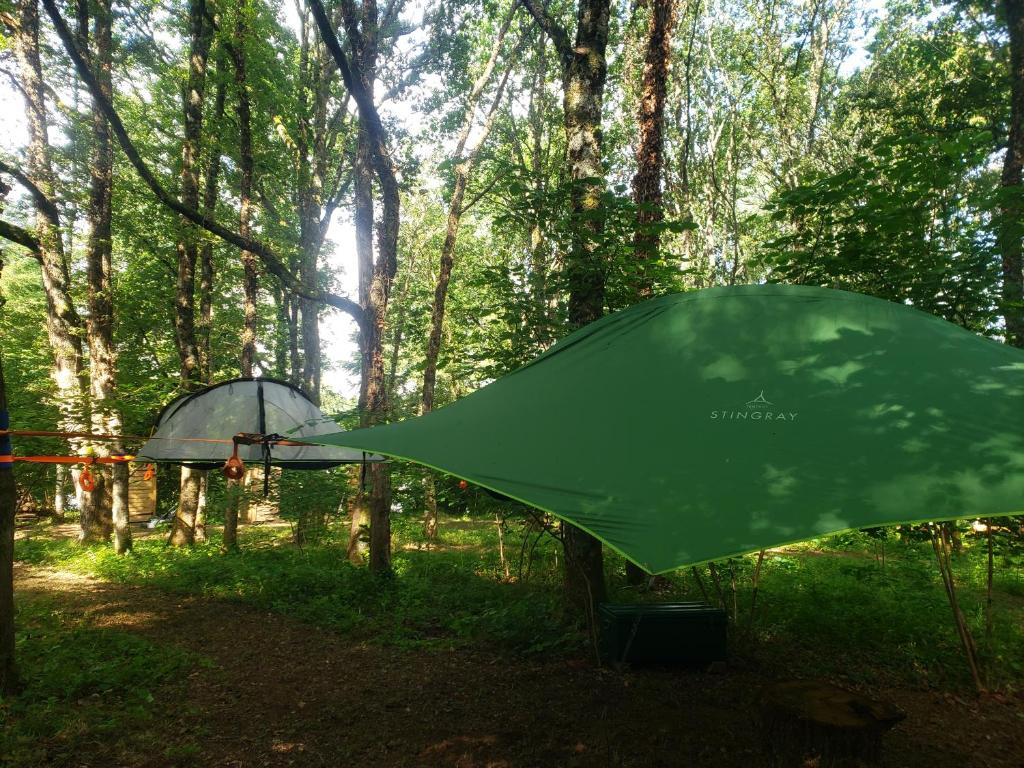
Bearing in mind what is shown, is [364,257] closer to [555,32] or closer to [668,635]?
[555,32]

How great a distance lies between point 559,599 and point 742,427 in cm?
326

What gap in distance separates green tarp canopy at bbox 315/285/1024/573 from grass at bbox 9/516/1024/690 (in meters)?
2.32

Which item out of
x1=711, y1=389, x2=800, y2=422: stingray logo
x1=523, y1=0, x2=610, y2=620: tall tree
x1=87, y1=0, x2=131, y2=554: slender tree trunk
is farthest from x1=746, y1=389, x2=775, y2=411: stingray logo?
x1=87, y1=0, x2=131, y2=554: slender tree trunk

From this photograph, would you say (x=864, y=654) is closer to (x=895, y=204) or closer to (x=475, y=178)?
(x=895, y=204)

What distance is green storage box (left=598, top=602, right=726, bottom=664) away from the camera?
13.1 ft

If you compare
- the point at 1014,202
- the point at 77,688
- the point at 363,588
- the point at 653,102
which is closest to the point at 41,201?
the point at 363,588

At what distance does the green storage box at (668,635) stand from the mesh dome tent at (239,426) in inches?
106

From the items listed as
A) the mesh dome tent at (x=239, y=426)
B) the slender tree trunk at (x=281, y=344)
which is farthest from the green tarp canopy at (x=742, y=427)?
the slender tree trunk at (x=281, y=344)

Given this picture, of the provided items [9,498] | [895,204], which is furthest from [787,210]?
[9,498]

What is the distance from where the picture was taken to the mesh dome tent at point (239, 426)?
5.29 meters

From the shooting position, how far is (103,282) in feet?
27.1

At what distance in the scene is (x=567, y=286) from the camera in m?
4.82

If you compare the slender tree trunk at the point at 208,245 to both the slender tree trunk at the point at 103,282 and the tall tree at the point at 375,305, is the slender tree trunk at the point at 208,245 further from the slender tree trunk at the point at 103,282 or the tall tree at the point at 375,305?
the tall tree at the point at 375,305

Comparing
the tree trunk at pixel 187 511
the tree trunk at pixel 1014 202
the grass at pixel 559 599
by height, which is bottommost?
the grass at pixel 559 599
